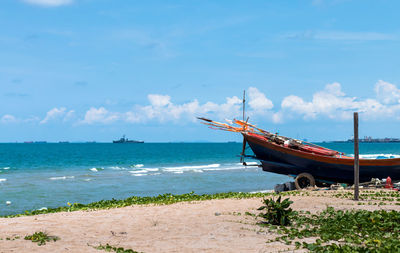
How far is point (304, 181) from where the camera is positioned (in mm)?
→ 22359

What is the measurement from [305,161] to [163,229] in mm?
12270

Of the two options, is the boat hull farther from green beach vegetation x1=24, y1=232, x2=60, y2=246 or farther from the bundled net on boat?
green beach vegetation x1=24, y1=232, x2=60, y2=246

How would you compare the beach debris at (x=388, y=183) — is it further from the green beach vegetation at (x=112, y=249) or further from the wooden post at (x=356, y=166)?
the green beach vegetation at (x=112, y=249)

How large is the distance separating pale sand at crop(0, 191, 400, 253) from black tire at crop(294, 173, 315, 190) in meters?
5.68

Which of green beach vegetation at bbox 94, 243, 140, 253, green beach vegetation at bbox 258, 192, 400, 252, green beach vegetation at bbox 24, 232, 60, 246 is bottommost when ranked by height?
green beach vegetation at bbox 94, 243, 140, 253

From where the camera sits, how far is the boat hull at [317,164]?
20.5 metres

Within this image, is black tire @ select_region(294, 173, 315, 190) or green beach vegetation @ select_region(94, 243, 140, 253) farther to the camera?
black tire @ select_region(294, 173, 315, 190)

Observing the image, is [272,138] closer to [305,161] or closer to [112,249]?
[305,161]

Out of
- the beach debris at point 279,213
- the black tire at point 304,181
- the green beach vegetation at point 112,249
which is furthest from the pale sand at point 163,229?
the black tire at point 304,181

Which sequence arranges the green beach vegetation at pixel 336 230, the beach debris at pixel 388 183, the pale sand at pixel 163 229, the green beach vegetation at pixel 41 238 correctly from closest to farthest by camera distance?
the green beach vegetation at pixel 336 230 → the pale sand at pixel 163 229 → the green beach vegetation at pixel 41 238 → the beach debris at pixel 388 183

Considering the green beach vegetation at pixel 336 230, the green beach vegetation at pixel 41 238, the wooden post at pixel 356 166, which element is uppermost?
the wooden post at pixel 356 166

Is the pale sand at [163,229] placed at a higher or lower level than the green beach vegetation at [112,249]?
higher

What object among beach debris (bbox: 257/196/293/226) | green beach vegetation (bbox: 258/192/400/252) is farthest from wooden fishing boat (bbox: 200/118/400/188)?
beach debris (bbox: 257/196/293/226)

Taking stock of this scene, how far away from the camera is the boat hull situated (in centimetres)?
2045
